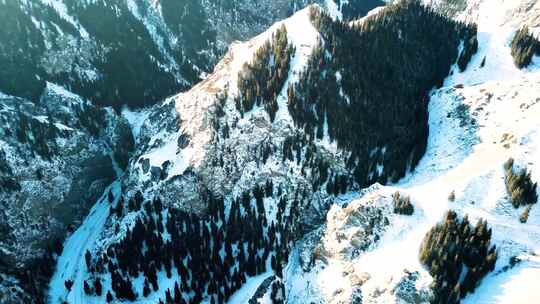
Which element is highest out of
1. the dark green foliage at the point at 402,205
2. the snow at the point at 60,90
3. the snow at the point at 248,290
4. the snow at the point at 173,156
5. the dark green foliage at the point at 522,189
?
the snow at the point at 60,90

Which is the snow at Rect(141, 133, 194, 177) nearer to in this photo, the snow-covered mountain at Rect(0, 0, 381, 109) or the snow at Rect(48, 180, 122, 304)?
the snow at Rect(48, 180, 122, 304)

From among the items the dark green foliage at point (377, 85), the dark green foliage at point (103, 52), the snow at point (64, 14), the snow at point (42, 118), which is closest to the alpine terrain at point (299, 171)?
the dark green foliage at point (377, 85)

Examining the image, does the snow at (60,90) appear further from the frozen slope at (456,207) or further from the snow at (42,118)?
the frozen slope at (456,207)

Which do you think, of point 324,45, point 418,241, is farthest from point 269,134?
point 418,241

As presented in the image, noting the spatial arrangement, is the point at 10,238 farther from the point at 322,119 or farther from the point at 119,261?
the point at 322,119

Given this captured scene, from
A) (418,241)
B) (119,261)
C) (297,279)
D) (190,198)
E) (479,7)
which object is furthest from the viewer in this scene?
(479,7)

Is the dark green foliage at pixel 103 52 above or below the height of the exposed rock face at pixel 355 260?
above
